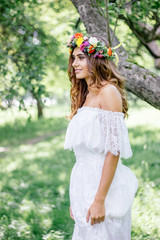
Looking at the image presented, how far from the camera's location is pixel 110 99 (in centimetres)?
210

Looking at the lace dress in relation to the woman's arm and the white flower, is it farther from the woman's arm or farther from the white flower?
the white flower

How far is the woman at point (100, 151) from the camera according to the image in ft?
6.84

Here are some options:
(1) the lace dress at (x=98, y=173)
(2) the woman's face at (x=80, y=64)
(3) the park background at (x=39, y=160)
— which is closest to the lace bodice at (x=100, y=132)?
(1) the lace dress at (x=98, y=173)

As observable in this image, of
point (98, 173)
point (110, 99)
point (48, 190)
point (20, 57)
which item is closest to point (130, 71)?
point (110, 99)

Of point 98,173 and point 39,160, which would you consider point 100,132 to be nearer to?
point 98,173

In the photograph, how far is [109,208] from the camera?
215cm

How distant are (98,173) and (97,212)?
0.28 m

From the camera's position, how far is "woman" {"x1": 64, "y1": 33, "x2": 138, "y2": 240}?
6.84 ft

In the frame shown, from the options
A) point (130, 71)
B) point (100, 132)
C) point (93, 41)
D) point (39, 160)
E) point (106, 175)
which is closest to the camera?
point (106, 175)

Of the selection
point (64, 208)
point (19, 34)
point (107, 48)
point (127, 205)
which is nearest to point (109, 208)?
point (127, 205)

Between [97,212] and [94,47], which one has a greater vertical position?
[94,47]

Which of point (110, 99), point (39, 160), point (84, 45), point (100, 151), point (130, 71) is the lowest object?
point (39, 160)

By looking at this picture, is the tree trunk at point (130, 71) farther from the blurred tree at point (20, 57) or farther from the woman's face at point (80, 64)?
the blurred tree at point (20, 57)

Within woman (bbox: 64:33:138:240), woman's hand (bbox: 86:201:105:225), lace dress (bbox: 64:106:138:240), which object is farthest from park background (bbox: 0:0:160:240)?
woman's hand (bbox: 86:201:105:225)
